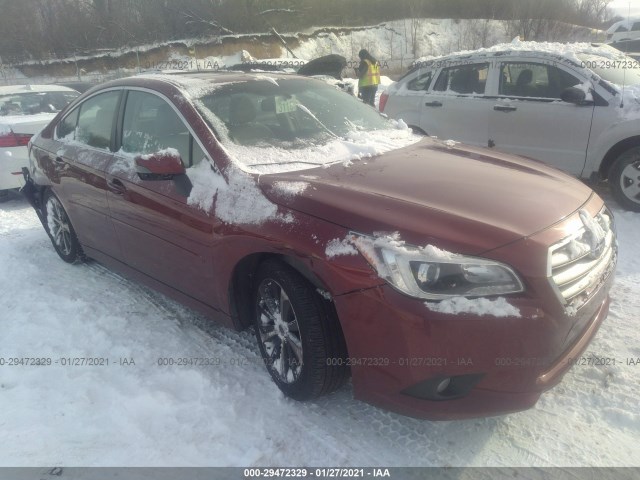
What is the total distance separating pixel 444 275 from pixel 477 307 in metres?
0.18

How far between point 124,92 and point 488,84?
457 centimetres

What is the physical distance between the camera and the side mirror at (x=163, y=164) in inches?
111

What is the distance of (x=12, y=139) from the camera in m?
6.18

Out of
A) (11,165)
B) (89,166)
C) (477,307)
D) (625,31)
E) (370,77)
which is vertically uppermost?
(625,31)

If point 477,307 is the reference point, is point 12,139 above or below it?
below

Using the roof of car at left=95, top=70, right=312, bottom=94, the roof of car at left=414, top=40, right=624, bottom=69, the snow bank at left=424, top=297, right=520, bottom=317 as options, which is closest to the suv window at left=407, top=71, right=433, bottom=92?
the roof of car at left=414, top=40, right=624, bottom=69

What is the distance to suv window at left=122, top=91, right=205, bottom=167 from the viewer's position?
2976 mm

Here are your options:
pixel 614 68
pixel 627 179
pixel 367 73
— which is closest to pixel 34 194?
pixel 627 179

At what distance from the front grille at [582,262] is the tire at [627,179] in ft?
10.7

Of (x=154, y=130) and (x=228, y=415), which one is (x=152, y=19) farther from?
(x=228, y=415)

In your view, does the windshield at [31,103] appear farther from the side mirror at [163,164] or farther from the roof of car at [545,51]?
the roof of car at [545,51]

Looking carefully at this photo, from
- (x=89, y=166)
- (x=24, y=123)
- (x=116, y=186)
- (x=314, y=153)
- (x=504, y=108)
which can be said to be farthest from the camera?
(x=24, y=123)

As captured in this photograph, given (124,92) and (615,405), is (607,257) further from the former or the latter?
(124,92)

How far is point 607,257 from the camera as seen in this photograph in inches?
95.7
